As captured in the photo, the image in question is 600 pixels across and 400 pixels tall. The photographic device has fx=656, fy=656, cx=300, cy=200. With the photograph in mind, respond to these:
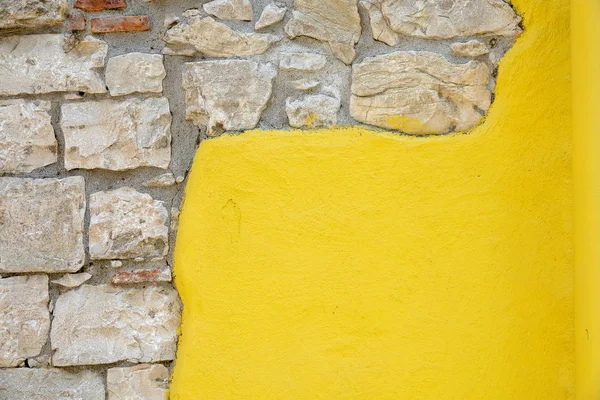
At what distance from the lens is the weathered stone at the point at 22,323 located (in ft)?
6.35

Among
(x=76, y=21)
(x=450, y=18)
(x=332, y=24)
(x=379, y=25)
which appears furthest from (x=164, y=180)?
(x=450, y=18)

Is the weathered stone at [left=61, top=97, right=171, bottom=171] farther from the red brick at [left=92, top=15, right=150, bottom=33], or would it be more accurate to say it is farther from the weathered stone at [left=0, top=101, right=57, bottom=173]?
the red brick at [left=92, top=15, right=150, bottom=33]

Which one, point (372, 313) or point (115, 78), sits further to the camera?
point (115, 78)

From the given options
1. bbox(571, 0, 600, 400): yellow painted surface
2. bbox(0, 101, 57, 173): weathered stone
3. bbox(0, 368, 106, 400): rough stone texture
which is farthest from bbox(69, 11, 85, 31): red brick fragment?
bbox(571, 0, 600, 400): yellow painted surface

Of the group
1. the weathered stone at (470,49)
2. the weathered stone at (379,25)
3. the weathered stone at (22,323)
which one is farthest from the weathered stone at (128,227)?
the weathered stone at (470,49)

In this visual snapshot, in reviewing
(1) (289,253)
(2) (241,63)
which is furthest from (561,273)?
(2) (241,63)

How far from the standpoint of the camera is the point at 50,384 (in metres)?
1.93

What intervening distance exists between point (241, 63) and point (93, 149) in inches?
20.0

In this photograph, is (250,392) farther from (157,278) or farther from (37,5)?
(37,5)

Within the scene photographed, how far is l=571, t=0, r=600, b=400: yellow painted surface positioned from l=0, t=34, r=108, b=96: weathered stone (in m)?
1.35

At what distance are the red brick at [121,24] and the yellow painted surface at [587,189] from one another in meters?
1.22

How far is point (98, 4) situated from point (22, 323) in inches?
38.3

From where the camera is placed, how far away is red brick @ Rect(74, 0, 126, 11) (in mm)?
1955

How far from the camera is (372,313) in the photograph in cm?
183
